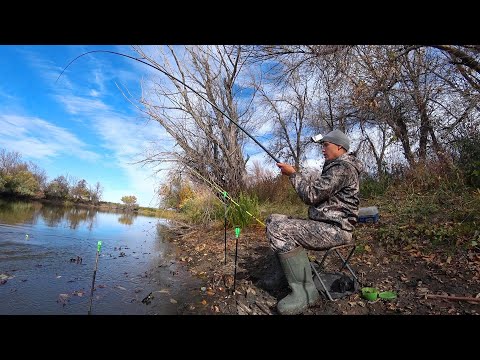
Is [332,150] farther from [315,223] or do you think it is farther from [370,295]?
[370,295]

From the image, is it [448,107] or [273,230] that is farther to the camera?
[448,107]

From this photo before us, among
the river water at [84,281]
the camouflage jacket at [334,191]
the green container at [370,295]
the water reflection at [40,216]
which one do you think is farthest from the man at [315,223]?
the water reflection at [40,216]

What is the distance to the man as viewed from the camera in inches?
128

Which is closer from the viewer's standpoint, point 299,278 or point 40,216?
point 299,278

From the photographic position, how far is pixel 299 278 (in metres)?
3.32

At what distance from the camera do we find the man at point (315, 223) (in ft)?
10.7

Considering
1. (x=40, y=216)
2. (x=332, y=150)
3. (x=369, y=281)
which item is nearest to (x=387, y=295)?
(x=369, y=281)

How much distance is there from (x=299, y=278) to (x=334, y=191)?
1060 millimetres
